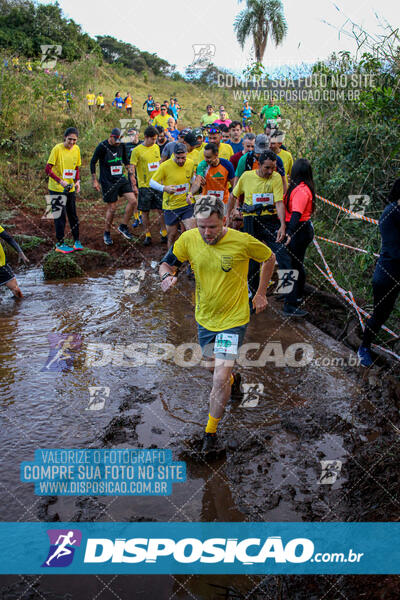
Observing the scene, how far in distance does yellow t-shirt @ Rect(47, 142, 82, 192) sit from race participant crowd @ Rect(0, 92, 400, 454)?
0.06ft

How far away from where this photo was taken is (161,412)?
4.46 meters

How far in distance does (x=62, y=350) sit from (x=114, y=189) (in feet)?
15.4

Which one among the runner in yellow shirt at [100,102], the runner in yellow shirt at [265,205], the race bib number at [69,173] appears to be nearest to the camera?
the runner in yellow shirt at [265,205]

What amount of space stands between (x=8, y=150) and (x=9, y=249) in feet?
23.7

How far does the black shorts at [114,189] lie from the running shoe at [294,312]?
4666 mm

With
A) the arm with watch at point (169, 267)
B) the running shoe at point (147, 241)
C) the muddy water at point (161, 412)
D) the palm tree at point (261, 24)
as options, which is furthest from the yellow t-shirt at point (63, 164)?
the palm tree at point (261, 24)

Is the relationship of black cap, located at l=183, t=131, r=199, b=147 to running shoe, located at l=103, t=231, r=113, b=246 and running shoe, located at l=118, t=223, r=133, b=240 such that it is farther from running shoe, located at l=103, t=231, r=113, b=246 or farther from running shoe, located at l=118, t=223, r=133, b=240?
running shoe, located at l=103, t=231, r=113, b=246

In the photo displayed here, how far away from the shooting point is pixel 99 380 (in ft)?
16.5

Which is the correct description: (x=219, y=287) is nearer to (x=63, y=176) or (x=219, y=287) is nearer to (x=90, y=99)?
(x=63, y=176)

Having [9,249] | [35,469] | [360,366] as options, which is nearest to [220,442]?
[35,469]

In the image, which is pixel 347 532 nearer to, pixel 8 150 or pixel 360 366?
pixel 360 366

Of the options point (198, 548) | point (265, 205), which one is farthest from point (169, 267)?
point (265, 205)

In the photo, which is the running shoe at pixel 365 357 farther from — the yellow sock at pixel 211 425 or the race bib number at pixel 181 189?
the race bib number at pixel 181 189

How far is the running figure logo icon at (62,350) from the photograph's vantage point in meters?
5.29
